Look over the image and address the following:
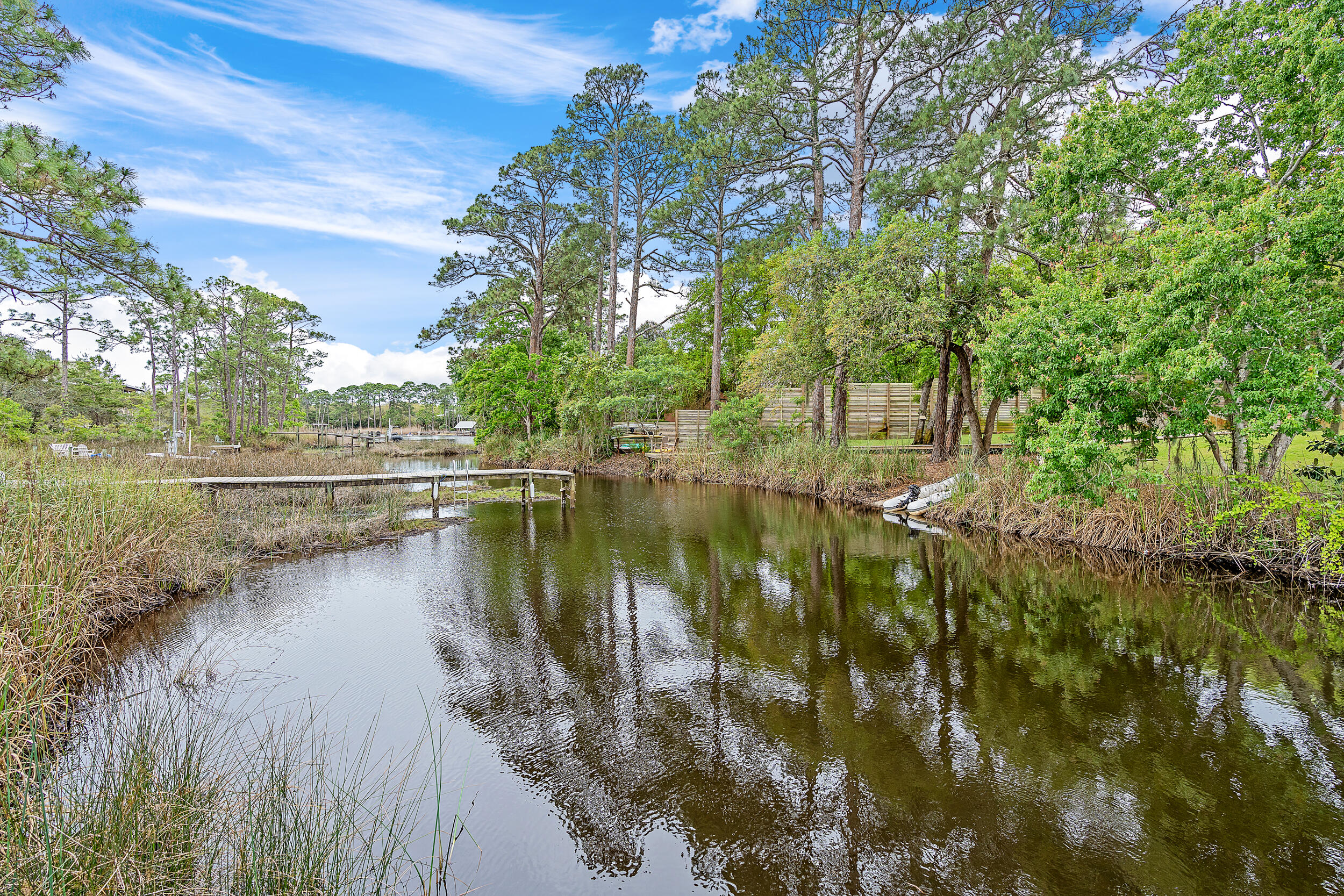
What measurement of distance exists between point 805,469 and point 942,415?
3853 millimetres

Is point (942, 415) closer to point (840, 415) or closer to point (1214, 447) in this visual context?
point (840, 415)

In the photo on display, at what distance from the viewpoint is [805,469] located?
16.0 m

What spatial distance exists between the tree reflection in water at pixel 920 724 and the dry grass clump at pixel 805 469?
278 inches

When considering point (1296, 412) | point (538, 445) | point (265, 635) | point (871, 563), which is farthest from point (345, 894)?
point (538, 445)

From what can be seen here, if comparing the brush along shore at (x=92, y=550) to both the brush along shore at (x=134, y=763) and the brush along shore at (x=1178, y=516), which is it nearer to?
the brush along shore at (x=134, y=763)

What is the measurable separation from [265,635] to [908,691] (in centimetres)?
573

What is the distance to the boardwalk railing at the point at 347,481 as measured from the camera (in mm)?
9477

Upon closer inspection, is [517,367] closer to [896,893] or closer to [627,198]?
[627,198]

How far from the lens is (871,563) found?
8.16 m

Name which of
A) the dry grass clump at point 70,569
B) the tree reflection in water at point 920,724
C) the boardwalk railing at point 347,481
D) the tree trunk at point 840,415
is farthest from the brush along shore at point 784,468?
the dry grass clump at point 70,569

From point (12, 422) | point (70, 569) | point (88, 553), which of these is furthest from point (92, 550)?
point (12, 422)

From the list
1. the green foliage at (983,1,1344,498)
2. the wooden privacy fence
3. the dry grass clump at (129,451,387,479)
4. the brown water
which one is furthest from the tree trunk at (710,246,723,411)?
the brown water

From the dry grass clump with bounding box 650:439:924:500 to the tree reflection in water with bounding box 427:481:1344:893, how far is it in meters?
7.05

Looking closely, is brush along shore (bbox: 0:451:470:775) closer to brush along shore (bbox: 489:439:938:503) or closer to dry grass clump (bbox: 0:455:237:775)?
dry grass clump (bbox: 0:455:237:775)
